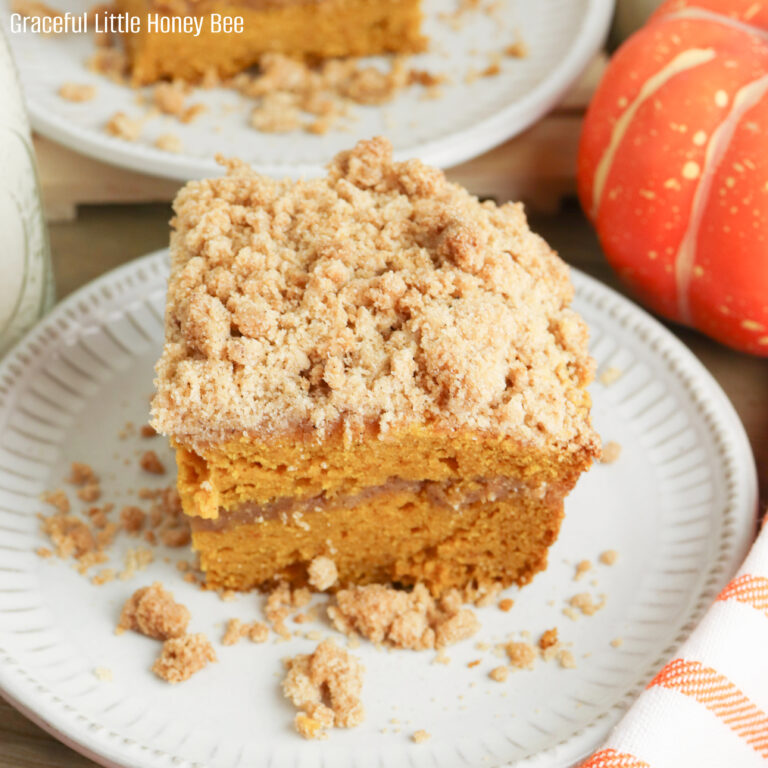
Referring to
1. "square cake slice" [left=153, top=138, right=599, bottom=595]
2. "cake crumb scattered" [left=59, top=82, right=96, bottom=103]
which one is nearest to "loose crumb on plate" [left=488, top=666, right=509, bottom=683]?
"square cake slice" [left=153, top=138, right=599, bottom=595]

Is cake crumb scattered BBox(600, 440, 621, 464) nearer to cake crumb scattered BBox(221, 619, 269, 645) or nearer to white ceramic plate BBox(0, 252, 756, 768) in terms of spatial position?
white ceramic plate BBox(0, 252, 756, 768)

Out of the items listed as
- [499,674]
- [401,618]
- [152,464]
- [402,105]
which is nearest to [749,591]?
[499,674]

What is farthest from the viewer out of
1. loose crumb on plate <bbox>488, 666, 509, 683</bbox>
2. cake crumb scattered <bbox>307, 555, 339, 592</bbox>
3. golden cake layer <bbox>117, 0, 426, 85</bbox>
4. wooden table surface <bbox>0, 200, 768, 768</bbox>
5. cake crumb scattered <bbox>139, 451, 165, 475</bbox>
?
golden cake layer <bbox>117, 0, 426, 85</bbox>

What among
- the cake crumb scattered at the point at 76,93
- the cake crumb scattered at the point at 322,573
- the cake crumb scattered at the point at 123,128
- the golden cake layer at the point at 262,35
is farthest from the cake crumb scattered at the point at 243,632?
the golden cake layer at the point at 262,35

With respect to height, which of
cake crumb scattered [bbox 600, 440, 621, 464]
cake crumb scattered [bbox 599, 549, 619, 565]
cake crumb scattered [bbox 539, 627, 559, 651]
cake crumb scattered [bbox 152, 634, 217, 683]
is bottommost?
cake crumb scattered [bbox 152, 634, 217, 683]

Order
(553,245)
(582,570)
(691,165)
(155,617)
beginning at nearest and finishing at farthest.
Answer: (155,617) → (582,570) → (691,165) → (553,245)

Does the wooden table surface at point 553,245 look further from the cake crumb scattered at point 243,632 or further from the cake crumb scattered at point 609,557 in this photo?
the cake crumb scattered at point 243,632

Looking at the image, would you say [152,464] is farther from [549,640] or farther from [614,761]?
[614,761]
